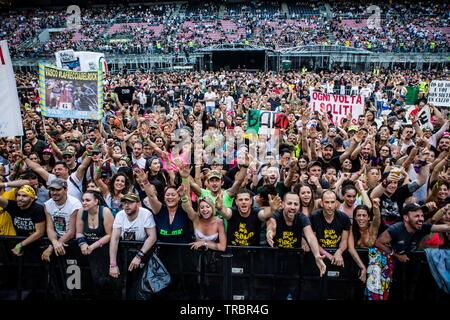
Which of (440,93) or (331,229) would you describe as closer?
(331,229)

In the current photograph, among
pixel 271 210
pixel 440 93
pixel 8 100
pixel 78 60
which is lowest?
pixel 271 210

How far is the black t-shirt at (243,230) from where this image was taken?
3.77m

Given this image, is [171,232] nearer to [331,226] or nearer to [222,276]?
[222,276]

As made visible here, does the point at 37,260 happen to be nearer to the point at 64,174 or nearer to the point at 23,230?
the point at 23,230

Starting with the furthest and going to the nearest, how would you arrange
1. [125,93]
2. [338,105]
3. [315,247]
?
1. [125,93]
2. [338,105]
3. [315,247]

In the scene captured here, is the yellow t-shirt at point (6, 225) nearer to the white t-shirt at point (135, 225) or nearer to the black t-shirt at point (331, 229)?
the white t-shirt at point (135, 225)

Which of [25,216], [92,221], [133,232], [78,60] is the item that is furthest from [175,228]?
[78,60]

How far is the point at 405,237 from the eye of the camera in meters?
3.53

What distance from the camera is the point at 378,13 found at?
39531 millimetres

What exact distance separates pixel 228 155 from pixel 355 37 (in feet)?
113

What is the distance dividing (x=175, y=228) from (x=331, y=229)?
1.69 meters

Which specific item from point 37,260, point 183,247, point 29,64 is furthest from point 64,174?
point 29,64

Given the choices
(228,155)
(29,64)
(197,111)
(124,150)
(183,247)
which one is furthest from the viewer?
(29,64)

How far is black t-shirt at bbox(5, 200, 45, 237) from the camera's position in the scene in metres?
3.91
